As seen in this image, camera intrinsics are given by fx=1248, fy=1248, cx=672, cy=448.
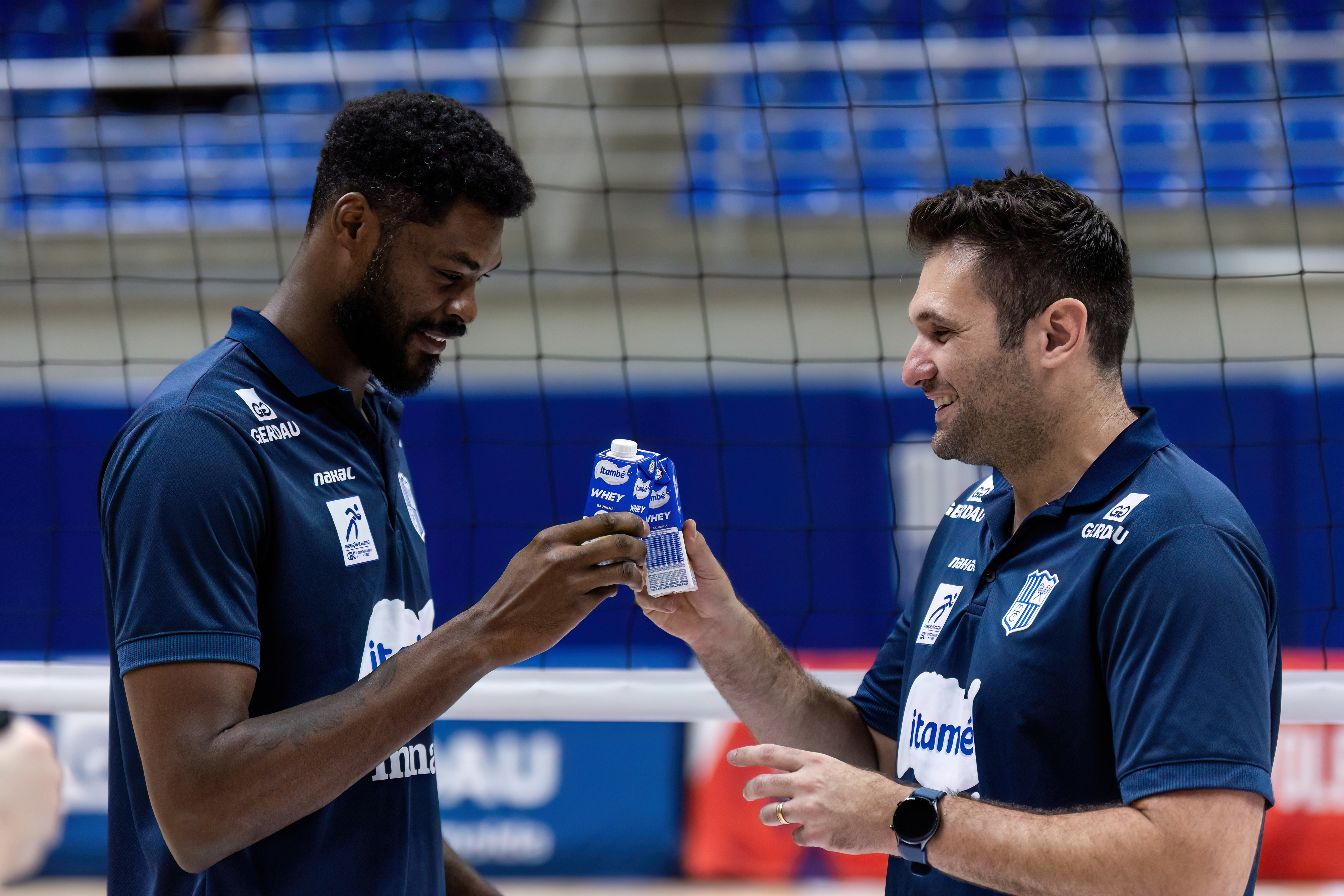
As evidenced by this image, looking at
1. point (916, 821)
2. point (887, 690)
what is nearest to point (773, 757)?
point (916, 821)

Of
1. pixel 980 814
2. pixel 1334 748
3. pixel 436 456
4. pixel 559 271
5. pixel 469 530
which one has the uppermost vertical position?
pixel 559 271

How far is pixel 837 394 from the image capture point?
17.9ft

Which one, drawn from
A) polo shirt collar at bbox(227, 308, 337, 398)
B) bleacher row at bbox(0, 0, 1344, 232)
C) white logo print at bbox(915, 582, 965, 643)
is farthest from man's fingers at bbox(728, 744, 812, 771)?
Result: bleacher row at bbox(0, 0, 1344, 232)

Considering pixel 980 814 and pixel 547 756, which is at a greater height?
pixel 980 814

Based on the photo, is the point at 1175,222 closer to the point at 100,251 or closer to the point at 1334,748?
the point at 1334,748

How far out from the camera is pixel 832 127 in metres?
7.27

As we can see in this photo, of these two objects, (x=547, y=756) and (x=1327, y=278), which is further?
(x=1327, y=278)

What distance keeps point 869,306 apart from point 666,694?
12.1ft

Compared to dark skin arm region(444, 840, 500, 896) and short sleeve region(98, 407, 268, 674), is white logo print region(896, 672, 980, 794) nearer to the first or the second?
dark skin arm region(444, 840, 500, 896)

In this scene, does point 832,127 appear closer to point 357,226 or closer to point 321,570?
point 357,226

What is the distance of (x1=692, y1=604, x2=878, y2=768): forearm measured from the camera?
2109 mm

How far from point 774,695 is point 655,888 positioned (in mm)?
3150

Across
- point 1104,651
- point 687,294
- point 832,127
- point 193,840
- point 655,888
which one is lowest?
point 655,888

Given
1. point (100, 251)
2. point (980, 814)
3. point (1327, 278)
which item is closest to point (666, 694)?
point (980, 814)
